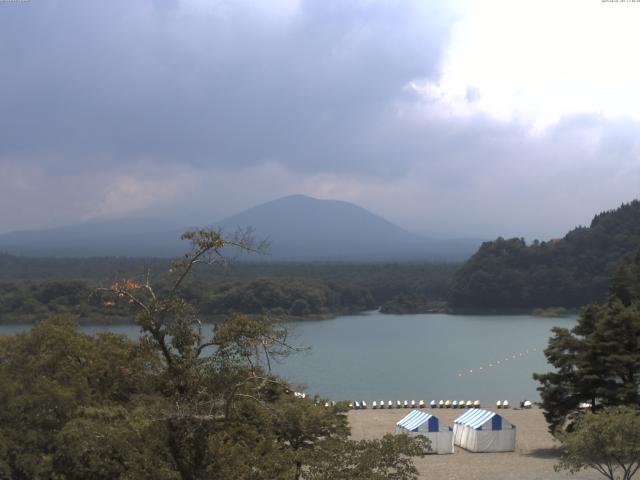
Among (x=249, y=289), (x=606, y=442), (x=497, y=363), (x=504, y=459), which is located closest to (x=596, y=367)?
(x=504, y=459)

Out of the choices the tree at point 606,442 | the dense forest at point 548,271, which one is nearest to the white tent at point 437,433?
the tree at point 606,442

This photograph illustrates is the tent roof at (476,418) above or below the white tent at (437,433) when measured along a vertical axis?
above

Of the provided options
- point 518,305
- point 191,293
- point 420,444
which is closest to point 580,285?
point 518,305

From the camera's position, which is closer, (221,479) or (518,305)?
(221,479)

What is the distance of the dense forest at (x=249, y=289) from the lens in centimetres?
4791

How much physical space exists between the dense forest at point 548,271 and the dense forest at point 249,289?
170 inches

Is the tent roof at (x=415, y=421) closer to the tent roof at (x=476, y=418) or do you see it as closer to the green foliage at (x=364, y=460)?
the tent roof at (x=476, y=418)

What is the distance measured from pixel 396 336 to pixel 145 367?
37.0m

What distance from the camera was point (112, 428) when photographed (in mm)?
6691

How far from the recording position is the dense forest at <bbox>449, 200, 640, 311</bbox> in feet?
199

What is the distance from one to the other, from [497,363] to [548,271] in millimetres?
30696

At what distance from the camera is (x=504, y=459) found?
14672 millimetres

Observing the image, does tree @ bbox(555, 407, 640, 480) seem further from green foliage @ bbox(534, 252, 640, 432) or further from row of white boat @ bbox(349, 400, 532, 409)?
row of white boat @ bbox(349, 400, 532, 409)

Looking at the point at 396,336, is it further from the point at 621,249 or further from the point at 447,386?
the point at 621,249
